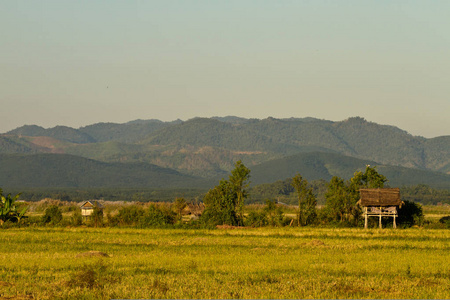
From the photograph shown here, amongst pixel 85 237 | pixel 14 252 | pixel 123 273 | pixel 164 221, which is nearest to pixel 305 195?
pixel 164 221

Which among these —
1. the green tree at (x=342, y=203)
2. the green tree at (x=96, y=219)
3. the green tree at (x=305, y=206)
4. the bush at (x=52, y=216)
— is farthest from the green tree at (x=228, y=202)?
the bush at (x=52, y=216)

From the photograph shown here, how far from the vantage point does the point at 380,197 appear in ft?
213

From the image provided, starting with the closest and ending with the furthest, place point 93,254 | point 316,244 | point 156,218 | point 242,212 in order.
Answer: point 93,254
point 316,244
point 156,218
point 242,212

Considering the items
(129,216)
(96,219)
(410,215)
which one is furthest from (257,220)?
(96,219)

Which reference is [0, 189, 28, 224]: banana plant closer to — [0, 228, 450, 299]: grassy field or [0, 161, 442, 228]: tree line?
[0, 161, 442, 228]: tree line

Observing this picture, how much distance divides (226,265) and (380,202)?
34.1 m

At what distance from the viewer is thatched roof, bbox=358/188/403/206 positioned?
6469 cm

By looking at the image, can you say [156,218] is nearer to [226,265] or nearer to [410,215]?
[410,215]

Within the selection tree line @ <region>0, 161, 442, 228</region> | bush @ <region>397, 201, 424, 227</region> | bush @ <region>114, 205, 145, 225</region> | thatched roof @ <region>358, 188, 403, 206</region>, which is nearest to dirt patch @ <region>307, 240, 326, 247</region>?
tree line @ <region>0, 161, 442, 228</region>

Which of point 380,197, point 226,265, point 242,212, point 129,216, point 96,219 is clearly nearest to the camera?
point 226,265

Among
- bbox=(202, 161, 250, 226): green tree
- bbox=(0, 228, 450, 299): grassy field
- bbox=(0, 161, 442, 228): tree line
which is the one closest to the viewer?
bbox=(0, 228, 450, 299): grassy field

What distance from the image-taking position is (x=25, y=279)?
2903cm

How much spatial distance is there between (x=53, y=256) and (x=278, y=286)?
1613 centimetres

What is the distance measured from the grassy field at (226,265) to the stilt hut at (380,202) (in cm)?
1018
